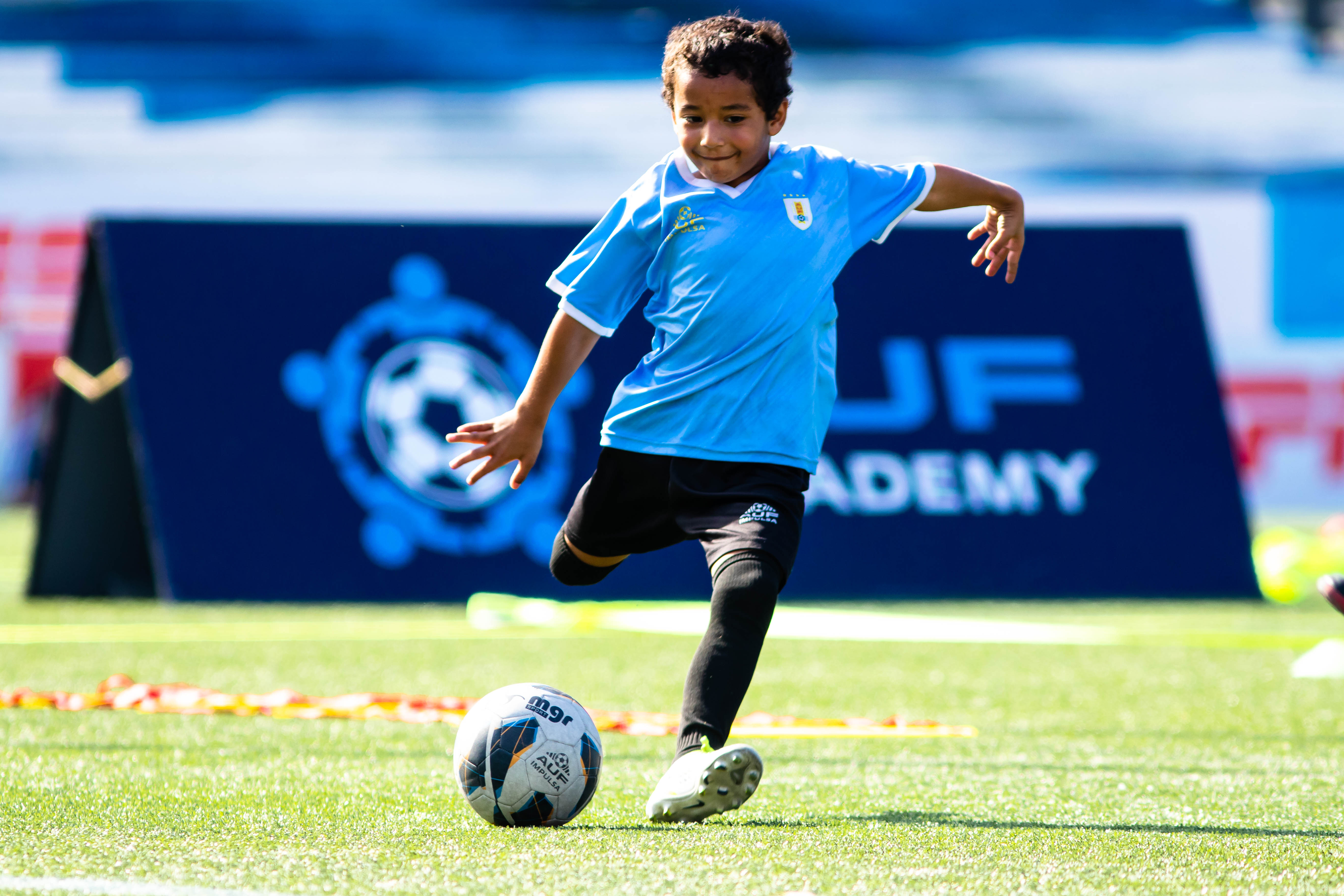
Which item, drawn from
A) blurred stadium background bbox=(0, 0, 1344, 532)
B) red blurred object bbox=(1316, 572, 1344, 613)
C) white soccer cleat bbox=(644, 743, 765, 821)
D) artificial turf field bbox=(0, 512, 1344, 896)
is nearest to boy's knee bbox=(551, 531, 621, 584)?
artificial turf field bbox=(0, 512, 1344, 896)

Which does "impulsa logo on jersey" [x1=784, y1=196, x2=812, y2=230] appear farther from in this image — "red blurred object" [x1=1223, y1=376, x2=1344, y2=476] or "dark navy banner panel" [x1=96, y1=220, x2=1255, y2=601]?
"red blurred object" [x1=1223, y1=376, x2=1344, y2=476]

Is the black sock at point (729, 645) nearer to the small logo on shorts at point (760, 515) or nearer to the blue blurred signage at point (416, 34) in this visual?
the small logo on shorts at point (760, 515)

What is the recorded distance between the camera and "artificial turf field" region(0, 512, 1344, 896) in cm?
267

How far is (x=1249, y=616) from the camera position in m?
9.11

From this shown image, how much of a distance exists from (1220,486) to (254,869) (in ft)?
26.7

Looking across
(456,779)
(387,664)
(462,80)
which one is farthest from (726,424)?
(462,80)

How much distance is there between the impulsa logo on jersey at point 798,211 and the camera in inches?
135

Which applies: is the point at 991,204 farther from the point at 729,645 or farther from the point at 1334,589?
the point at 729,645

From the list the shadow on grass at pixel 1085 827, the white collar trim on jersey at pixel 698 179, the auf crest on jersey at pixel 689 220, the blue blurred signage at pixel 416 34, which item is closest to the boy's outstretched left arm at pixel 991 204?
the white collar trim on jersey at pixel 698 179

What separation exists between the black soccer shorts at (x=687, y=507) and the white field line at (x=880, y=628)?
420 centimetres

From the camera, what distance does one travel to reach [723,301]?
3379 millimetres

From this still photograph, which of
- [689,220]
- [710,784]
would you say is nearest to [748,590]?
[710,784]

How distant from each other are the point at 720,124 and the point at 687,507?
31.9 inches

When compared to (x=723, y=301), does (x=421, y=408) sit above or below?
below
